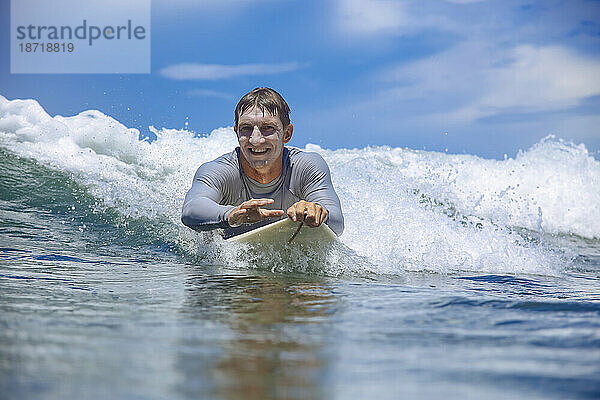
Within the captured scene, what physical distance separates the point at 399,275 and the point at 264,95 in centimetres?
161

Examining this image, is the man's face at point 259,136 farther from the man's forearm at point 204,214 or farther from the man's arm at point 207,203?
the man's forearm at point 204,214

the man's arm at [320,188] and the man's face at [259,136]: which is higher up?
the man's face at [259,136]

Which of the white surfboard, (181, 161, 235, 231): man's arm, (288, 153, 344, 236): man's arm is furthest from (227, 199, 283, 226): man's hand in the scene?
(288, 153, 344, 236): man's arm

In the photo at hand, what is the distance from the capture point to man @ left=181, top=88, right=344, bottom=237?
4203 millimetres

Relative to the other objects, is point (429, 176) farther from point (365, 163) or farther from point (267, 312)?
point (267, 312)

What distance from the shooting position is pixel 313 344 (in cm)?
172

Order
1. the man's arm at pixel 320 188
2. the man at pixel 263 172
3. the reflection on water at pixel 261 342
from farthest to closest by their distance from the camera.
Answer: the man at pixel 263 172
the man's arm at pixel 320 188
the reflection on water at pixel 261 342

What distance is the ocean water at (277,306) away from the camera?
4.49 ft

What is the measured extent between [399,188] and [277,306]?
604 cm

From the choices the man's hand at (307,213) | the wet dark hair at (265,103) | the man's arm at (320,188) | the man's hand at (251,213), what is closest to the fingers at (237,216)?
the man's hand at (251,213)

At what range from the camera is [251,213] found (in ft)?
11.8

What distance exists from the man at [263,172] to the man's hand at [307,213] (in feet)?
1.14

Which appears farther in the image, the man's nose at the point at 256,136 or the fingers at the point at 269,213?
the man's nose at the point at 256,136

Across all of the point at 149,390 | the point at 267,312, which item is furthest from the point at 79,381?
the point at 267,312
